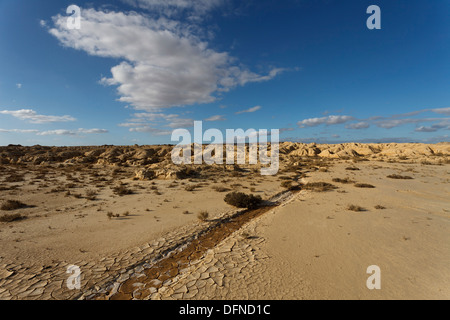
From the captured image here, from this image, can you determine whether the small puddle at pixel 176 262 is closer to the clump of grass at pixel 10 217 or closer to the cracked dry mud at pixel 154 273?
the cracked dry mud at pixel 154 273

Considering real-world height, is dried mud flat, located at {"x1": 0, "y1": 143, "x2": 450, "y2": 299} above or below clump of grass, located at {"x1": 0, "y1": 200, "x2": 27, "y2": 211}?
below

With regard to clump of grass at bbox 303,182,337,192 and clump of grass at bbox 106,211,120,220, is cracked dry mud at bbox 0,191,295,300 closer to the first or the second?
clump of grass at bbox 106,211,120,220

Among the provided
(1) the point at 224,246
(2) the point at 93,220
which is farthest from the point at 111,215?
(1) the point at 224,246

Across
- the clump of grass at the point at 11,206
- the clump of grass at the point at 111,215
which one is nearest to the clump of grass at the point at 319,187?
the clump of grass at the point at 111,215

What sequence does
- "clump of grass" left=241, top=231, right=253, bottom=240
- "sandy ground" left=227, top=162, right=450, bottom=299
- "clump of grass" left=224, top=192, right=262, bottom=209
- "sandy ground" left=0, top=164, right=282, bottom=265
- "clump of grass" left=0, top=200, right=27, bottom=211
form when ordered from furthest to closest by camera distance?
"clump of grass" left=224, top=192, right=262, bottom=209
"clump of grass" left=0, top=200, right=27, bottom=211
"clump of grass" left=241, top=231, right=253, bottom=240
"sandy ground" left=0, top=164, right=282, bottom=265
"sandy ground" left=227, top=162, right=450, bottom=299

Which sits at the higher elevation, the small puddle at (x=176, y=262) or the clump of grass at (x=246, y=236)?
the clump of grass at (x=246, y=236)

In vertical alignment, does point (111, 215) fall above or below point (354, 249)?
above

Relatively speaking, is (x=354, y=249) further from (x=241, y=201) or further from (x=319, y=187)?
(x=319, y=187)

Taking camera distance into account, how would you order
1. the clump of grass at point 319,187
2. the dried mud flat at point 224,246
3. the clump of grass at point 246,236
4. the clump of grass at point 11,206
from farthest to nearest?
the clump of grass at point 319,187, the clump of grass at point 11,206, the clump of grass at point 246,236, the dried mud flat at point 224,246

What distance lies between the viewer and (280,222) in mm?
8562

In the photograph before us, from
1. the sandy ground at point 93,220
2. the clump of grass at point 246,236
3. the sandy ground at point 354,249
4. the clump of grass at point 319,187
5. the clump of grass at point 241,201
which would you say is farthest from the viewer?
the clump of grass at point 319,187

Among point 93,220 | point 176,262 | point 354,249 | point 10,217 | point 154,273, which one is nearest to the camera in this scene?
point 154,273

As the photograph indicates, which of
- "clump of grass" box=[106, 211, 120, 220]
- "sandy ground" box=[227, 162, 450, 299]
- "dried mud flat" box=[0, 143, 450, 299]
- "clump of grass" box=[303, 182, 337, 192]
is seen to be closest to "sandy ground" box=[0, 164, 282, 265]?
"dried mud flat" box=[0, 143, 450, 299]

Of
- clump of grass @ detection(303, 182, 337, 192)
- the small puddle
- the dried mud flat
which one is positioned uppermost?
clump of grass @ detection(303, 182, 337, 192)
